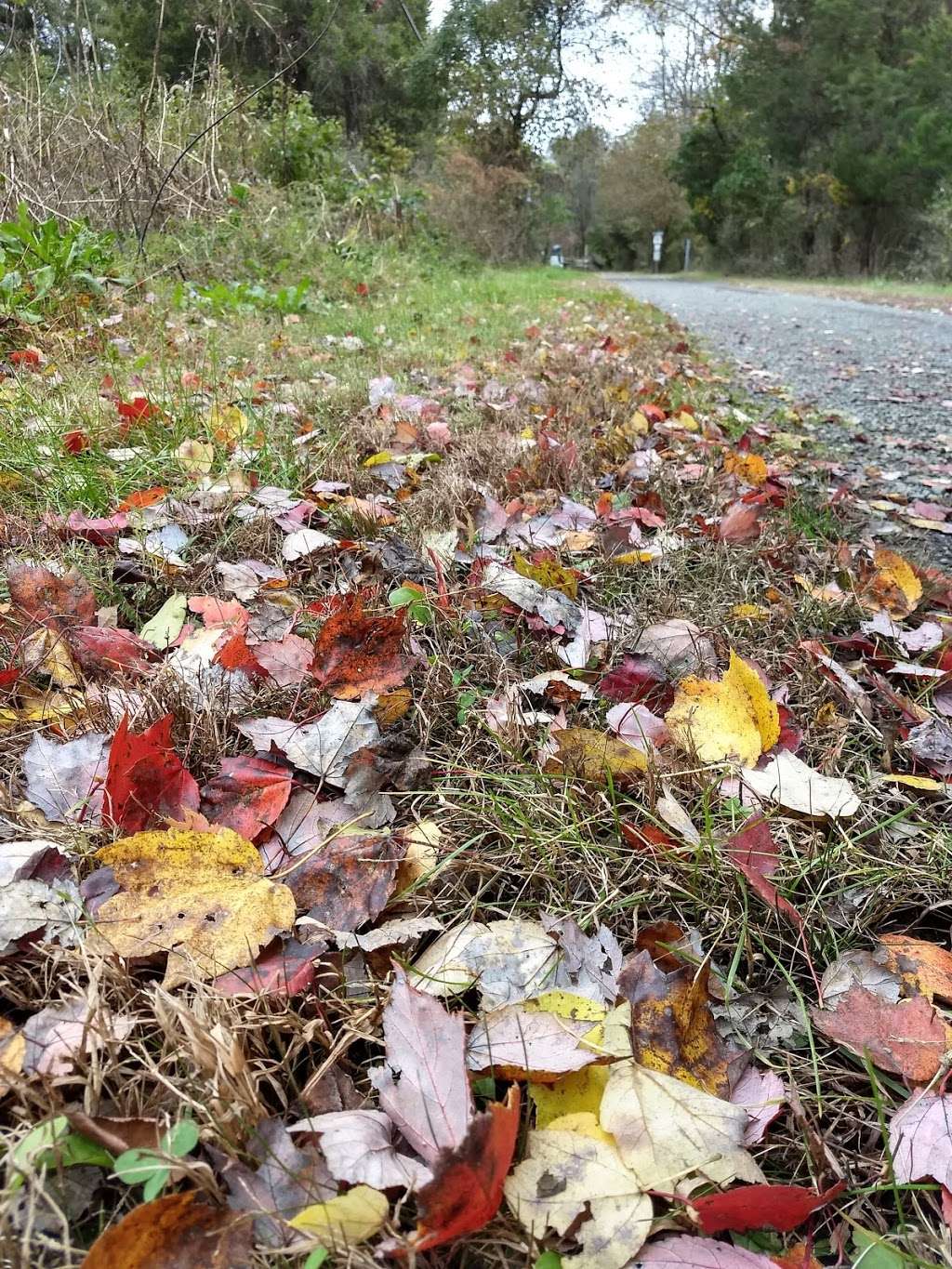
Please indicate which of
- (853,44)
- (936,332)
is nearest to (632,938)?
(936,332)

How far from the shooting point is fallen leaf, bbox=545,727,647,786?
3.51ft

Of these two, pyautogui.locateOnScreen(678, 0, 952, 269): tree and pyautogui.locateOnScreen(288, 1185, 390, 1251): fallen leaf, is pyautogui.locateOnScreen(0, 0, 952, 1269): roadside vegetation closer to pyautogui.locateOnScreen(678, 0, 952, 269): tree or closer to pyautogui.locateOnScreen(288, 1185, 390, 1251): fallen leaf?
pyautogui.locateOnScreen(288, 1185, 390, 1251): fallen leaf

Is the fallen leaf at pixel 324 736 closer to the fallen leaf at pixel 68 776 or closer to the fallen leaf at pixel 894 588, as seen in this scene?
the fallen leaf at pixel 68 776

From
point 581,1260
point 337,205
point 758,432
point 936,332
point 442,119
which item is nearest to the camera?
point 581,1260

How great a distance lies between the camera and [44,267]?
352 centimetres

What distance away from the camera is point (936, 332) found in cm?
749

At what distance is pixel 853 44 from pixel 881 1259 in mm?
26827

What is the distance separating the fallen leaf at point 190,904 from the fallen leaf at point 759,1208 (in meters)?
0.47

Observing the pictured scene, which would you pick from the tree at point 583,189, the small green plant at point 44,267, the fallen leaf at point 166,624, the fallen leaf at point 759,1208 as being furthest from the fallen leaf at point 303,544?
the tree at point 583,189

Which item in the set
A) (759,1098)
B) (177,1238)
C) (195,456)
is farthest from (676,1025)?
(195,456)

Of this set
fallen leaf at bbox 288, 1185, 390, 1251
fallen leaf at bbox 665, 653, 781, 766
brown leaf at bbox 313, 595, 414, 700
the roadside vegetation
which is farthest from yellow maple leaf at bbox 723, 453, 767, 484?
fallen leaf at bbox 288, 1185, 390, 1251

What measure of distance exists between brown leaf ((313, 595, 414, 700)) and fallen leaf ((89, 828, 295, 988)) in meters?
0.37

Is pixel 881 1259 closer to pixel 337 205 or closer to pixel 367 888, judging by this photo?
pixel 367 888

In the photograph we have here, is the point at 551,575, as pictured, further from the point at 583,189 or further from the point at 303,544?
the point at 583,189
